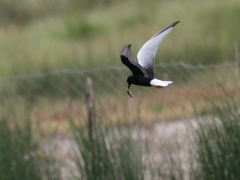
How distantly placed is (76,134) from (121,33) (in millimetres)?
6383

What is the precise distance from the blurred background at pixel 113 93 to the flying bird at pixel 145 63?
1347 millimetres

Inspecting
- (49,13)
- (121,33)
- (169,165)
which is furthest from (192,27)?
(169,165)

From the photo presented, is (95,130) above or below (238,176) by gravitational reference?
above

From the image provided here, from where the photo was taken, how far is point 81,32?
10648 millimetres

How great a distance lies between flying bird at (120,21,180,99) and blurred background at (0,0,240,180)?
1347mm

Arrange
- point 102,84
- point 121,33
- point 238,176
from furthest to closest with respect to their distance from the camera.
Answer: point 121,33, point 102,84, point 238,176

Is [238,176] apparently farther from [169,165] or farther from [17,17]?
[17,17]

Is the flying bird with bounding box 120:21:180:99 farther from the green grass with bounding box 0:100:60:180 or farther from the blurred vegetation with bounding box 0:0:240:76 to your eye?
the blurred vegetation with bounding box 0:0:240:76

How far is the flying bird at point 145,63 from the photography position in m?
1.68

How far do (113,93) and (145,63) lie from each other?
5283 millimetres

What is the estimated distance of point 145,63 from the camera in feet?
5.62

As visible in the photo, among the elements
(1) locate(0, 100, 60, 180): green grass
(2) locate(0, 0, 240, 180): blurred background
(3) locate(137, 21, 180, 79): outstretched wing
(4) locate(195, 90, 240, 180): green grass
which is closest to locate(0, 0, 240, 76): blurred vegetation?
(2) locate(0, 0, 240, 180): blurred background

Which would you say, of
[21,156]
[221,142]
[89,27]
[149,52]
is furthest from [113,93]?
[149,52]

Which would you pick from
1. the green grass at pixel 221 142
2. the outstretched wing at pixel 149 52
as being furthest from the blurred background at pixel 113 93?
the outstretched wing at pixel 149 52
